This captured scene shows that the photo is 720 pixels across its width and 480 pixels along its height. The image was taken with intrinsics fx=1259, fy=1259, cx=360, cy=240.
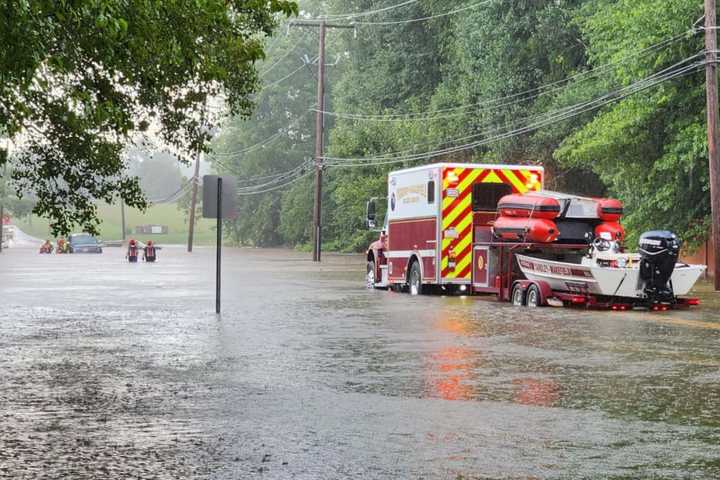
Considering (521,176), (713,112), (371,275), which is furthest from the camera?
(371,275)

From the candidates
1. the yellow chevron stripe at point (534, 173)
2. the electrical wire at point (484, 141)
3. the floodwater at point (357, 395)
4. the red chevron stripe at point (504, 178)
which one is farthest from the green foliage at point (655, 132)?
the floodwater at point (357, 395)

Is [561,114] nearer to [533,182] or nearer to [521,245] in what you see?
[533,182]

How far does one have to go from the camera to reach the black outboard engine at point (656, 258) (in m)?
23.2

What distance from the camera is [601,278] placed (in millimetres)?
23453

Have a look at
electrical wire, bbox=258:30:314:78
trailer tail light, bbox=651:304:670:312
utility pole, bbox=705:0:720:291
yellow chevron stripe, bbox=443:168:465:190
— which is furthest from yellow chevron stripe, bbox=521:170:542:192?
electrical wire, bbox=258:30:314:78

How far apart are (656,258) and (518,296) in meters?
3.37

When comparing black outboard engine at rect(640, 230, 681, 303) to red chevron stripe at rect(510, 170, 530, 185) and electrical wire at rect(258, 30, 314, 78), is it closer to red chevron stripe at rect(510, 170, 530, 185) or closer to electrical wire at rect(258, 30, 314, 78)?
red chevron stripe at rect(510, 170, 530, 185)

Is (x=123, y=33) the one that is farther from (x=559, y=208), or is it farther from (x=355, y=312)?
(x=559, y=208)

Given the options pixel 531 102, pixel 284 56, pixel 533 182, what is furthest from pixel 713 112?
pixel 284 56

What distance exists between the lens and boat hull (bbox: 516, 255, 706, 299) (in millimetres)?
23469

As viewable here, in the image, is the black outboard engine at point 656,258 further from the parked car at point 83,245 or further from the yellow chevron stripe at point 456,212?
the parked car at point 83,245

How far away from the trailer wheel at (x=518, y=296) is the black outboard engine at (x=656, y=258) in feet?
8.99

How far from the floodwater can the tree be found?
7.99ft

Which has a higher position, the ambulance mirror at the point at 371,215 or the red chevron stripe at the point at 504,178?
the red chevron stripe at the point at 504,178
